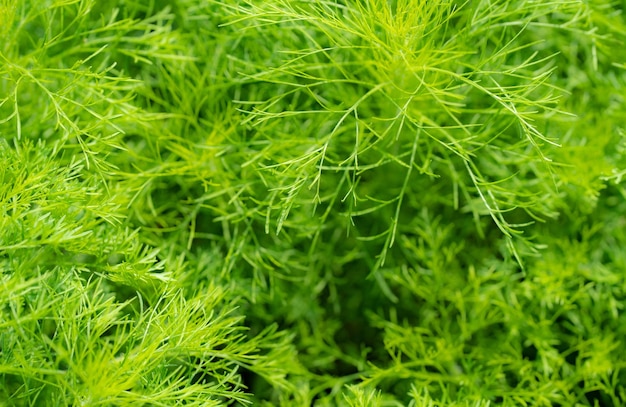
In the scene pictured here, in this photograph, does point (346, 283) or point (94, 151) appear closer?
point (94, 151)

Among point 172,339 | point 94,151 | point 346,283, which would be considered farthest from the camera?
point 346,283

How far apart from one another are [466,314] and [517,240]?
5.0 inches

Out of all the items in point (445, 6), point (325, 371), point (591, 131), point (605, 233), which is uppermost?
point (445, 6)

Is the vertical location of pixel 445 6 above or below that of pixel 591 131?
above

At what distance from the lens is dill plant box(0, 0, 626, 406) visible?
0.71m

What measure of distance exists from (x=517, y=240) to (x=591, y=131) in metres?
0.16

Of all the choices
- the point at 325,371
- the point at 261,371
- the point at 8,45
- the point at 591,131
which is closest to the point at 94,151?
the point at 8,45

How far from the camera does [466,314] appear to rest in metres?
0.95

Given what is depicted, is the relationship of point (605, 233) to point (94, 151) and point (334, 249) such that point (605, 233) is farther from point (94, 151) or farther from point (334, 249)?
point (94, 151)

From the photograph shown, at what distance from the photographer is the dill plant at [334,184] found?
28.1 inches

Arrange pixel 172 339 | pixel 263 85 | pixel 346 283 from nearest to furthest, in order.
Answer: pixel 172 339 → pixel 263 85 → pixel 346 283

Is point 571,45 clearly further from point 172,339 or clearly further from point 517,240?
point 172,339

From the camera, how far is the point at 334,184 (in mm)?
895

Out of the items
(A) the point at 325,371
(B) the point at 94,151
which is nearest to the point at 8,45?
(B) the point at 94,151
